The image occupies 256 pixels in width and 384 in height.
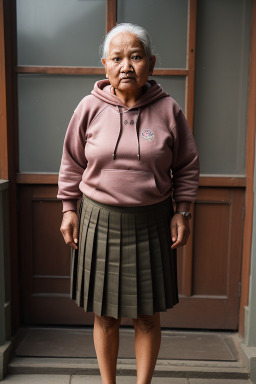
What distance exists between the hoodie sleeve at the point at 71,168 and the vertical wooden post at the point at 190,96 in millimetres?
828

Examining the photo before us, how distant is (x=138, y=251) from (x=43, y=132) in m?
1.06

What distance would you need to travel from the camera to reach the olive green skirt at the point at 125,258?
1.59 meters

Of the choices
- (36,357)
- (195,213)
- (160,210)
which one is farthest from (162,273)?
(36,357)

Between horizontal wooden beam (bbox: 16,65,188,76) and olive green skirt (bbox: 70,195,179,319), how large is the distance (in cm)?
88

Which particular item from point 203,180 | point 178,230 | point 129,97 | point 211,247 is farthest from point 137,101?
point 211,247

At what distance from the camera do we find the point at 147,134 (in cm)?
153

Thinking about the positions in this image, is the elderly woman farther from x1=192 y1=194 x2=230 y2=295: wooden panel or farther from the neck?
x1=192 y1=194 x2=230 y2=295: wooden panel

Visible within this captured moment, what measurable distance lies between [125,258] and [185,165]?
16.7 inches

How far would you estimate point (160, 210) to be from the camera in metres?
1.62

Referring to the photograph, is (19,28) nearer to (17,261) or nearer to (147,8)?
(147,8)

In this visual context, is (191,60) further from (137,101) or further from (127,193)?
(127,193)

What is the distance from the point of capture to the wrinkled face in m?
A: 1.49

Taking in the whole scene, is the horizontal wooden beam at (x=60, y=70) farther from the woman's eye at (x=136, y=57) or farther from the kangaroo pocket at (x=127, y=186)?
the kangaroo pocket at (x=127, y=186)

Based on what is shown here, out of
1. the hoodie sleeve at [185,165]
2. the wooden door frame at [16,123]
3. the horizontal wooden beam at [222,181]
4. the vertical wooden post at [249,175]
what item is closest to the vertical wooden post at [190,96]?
the wooden door frame at [16,123]
